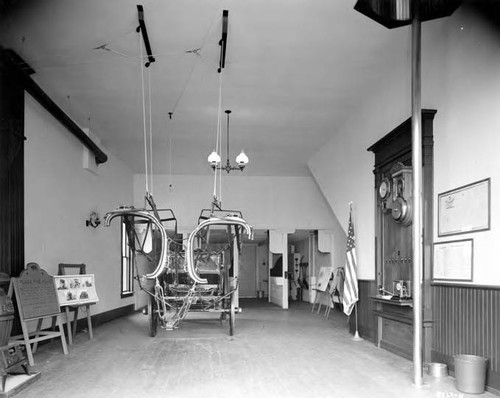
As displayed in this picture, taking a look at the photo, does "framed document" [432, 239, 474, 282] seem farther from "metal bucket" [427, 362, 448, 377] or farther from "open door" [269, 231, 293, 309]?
"open door" [269, 231, 293, 309]

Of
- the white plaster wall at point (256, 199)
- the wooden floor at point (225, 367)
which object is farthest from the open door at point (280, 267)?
the wooden floor at point (225, 367)

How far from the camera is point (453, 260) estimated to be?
5652 millimetres

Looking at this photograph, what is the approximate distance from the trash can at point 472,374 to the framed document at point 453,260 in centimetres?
82

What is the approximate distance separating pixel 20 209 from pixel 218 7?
371cm

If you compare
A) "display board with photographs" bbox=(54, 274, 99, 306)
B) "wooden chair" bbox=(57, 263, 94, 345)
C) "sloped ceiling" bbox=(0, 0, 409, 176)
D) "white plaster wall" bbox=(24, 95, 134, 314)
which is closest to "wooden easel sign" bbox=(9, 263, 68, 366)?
"display board with photographs" bbox=(54, 274, 99, 306)

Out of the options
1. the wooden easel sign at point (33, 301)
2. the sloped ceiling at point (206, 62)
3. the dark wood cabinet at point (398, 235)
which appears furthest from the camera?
the wooden easel sign at point (33, 301)

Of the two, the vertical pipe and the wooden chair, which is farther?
the wooden chair

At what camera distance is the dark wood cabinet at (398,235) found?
621cm

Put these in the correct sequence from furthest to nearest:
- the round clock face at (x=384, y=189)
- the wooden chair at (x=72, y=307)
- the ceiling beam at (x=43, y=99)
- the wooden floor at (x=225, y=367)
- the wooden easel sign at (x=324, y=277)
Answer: the wooden easel sign at (x=324, y=277), the wooden chair at (x=72, y=307), the round clock face at (x=384, y=189), the ceiling beam at (x=43, y=99), the wooden floor at (x=225, y=367)

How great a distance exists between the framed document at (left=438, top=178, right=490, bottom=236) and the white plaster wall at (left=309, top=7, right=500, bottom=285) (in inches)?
2.9

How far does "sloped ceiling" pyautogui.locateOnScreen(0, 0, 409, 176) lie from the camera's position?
5535 millimetres

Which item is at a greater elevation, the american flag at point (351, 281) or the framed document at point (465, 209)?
the framed document at point (465, 209)

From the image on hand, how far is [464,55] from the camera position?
18.0ft

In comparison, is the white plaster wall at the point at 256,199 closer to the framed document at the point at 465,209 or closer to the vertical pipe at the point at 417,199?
Answer: the framed document at the point at 465,209
